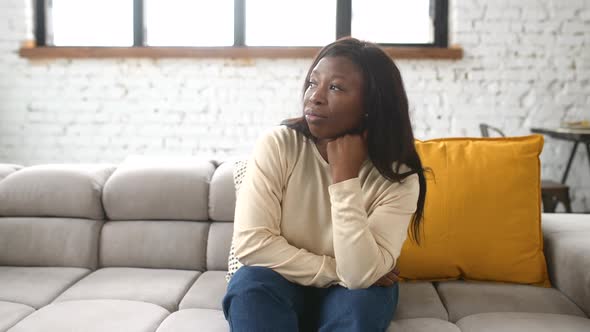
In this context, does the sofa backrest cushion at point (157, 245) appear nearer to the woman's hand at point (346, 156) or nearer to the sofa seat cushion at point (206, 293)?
the sofa seat cushion at point (206, 293)

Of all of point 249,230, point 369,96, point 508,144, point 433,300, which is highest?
point 369,96

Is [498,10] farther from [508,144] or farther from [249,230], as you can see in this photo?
[249,230]

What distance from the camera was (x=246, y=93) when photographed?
3.79 m

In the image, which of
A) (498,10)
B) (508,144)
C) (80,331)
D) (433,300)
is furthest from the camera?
(498,10)

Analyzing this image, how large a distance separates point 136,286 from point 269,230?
0.52 meters

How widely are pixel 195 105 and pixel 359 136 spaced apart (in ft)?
8.54

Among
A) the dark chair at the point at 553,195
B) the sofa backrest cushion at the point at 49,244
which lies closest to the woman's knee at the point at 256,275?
the sofa backrest cushion at the point at 49,244

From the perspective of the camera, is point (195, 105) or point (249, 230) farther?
point (195, 105)

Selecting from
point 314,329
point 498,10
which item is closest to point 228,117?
point 498,10

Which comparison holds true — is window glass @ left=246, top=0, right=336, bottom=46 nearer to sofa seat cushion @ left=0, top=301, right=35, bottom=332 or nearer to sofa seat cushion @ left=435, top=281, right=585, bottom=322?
sofa seat cushion @ left=435, top=281, right=585, bottom=322

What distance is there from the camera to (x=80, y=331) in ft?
4.29

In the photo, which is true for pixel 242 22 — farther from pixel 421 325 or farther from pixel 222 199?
pixel 421 325

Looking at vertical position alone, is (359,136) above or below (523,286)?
above

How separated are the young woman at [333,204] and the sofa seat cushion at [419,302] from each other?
11cm
